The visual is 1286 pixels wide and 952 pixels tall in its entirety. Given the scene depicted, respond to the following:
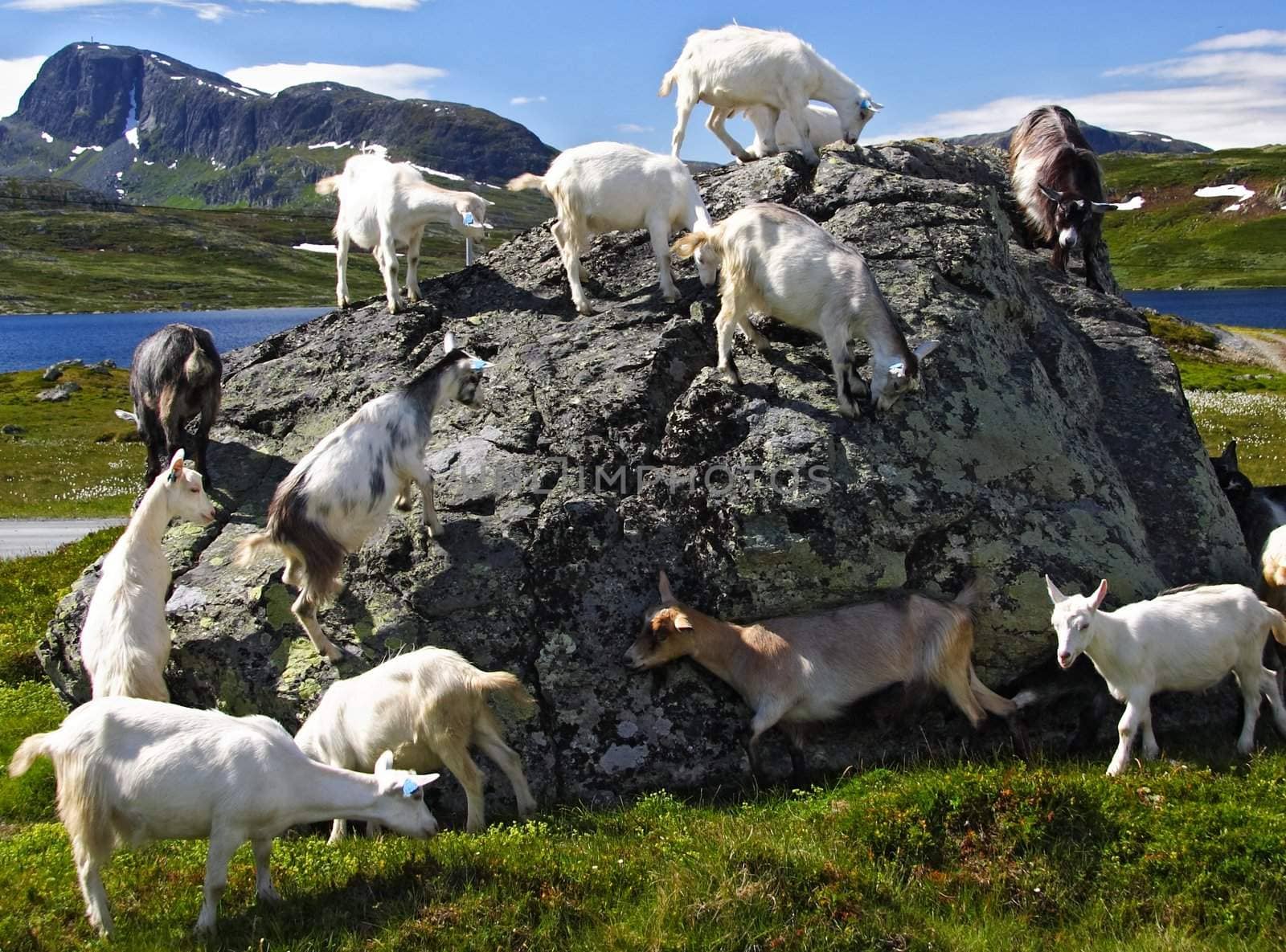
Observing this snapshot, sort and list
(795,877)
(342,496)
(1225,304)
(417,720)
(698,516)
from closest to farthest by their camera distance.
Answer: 1. (795,877)
2. (417,720)
3. (342,496)
4. (698,516)
5. (1225,304)

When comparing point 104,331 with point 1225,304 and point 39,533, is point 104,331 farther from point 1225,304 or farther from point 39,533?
point 1225,304

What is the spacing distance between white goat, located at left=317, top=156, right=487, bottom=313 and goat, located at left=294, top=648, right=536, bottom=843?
4671 mm

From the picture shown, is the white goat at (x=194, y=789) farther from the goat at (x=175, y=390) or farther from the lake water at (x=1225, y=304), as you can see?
the lake water at (x=1225, y=304)

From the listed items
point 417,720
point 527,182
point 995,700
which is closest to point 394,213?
point 527,182

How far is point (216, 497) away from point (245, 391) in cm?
169

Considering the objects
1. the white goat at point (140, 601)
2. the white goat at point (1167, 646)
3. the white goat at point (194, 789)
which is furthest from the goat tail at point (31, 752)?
the white goat at point (1167, 646)

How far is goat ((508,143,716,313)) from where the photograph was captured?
10.2 meters

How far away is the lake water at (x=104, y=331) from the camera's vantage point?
86812mm

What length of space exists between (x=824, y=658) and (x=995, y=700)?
4.49 feet

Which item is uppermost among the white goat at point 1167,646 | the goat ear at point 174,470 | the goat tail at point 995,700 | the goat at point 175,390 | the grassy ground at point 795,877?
the goat at point 175,390

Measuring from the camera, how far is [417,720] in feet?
24.6

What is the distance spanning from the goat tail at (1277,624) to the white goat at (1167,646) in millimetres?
13

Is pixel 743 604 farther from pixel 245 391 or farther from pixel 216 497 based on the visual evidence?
pixel 245 391

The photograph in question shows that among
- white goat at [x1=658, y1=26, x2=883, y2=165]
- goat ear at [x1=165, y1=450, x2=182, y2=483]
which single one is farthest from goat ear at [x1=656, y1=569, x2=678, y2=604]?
white goat at [x1=658, y1=26, x2=883, y2=165]
